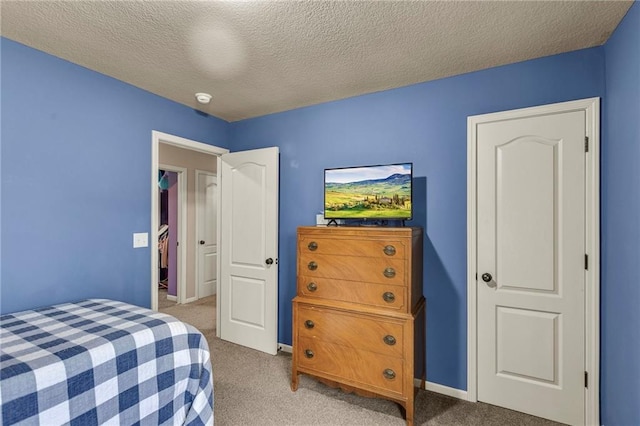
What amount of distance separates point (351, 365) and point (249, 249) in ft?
5.17

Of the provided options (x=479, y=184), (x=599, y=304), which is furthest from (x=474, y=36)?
(x=599, y=304)

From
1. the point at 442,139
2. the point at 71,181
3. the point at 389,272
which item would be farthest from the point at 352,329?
the point at 71,181

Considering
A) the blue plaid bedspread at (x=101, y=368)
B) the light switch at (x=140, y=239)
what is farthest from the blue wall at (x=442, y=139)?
the blue plaid bedspread at (x=101, y=368)

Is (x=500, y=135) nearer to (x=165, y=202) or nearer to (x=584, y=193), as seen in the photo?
(x=584, y=193)

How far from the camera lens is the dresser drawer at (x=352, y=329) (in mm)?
2072

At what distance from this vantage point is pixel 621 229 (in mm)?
1669

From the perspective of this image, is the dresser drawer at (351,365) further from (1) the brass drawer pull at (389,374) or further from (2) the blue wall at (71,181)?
(2) the blue wall at (71,181)

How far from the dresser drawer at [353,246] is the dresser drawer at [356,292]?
22 centimetres

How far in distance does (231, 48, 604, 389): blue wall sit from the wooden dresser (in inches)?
7.5

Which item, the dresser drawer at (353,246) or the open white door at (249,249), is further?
the open white door at (249,249)

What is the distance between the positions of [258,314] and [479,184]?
2.41 m

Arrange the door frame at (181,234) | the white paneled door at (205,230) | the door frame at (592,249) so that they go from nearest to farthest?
1. the door frame at (592,249)
2. the door frame at (181,234)
3. the white paneled door at (205,230)

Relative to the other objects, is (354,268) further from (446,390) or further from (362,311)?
(446,390)

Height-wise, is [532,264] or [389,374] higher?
[532,264]
